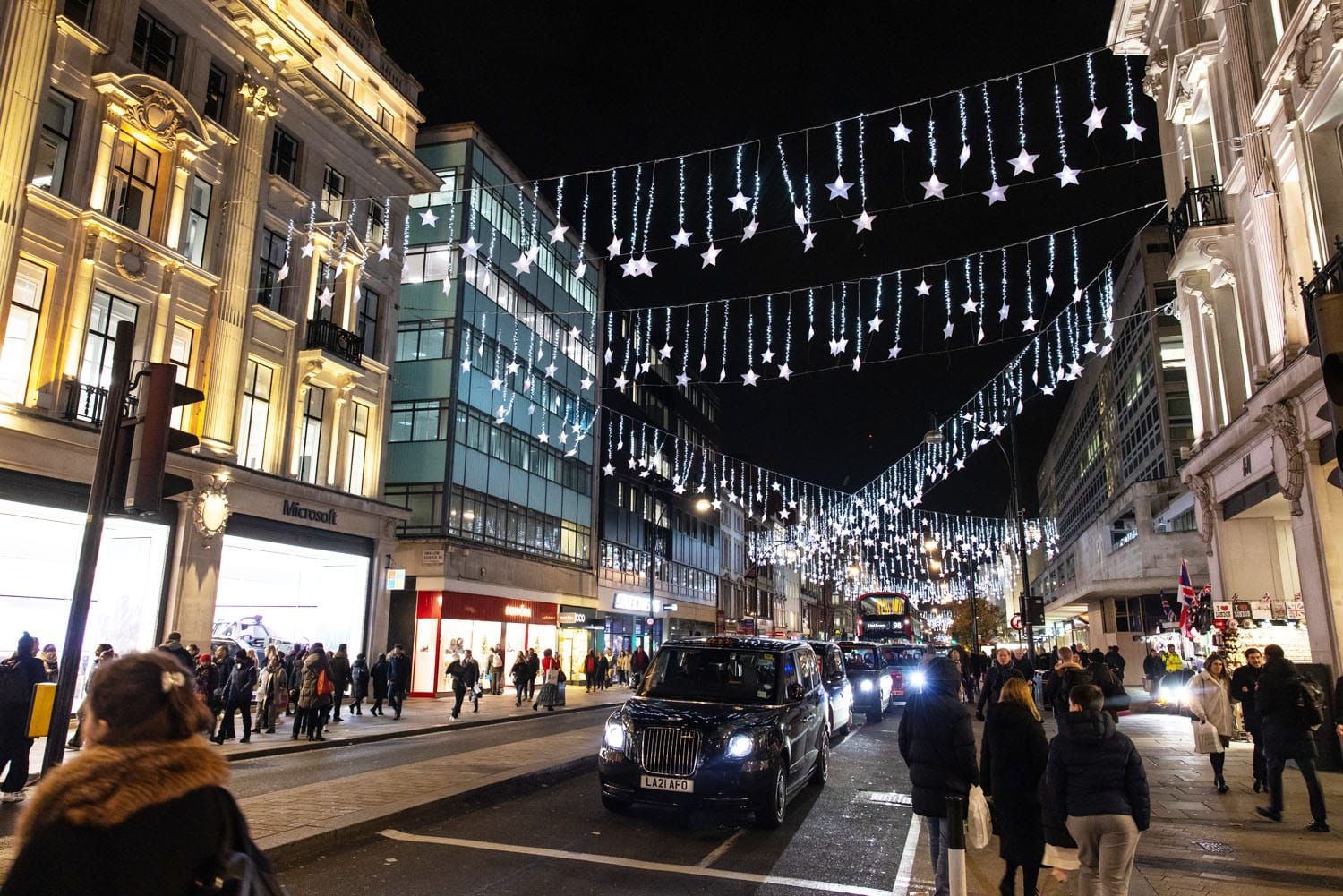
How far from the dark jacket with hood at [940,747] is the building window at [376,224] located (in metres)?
26.6

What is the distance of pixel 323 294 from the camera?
2589 cm

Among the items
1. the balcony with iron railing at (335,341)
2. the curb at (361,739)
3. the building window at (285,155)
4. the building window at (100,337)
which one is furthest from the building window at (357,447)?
the curb at (361,739)

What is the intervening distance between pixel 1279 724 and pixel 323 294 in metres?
25.1

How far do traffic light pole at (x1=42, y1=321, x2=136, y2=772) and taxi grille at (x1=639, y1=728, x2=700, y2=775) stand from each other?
5247 mm

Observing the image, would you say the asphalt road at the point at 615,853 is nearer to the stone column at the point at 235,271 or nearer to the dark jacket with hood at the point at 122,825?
the dark jacket with hood at the point at 122,825

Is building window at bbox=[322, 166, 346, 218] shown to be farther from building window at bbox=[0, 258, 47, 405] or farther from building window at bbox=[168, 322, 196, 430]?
building window at bbox=[0, 258, 47, 405]

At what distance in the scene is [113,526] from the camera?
2022 cm

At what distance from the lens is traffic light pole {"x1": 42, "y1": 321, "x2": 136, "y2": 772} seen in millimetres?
6648

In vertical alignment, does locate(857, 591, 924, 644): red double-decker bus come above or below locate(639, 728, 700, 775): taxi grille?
above

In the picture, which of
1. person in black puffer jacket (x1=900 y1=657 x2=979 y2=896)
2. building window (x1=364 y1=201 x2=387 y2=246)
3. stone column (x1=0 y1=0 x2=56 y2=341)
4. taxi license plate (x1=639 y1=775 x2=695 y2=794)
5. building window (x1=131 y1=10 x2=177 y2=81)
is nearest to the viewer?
person in black puffer jacket (x1=900 y1=657 x2=979 y2=896)

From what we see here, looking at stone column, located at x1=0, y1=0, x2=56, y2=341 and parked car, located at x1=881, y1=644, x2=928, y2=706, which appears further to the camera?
parked car, located at x1=881, y1=644, x2=928, y2=706

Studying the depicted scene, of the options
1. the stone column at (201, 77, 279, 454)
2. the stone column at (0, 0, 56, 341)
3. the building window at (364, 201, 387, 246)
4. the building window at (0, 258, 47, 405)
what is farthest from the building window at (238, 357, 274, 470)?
the building window at (364, 201, 387, 246)

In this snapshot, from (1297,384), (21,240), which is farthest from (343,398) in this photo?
(1297,384)

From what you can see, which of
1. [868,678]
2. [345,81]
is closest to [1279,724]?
[868,678]
